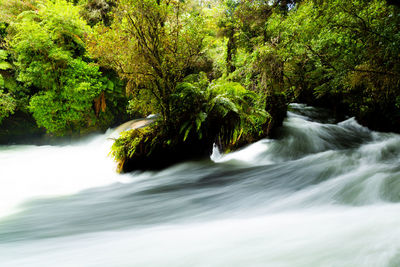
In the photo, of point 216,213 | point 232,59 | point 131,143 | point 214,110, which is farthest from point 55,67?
point 216,213

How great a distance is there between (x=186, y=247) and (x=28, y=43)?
11007 millimetres

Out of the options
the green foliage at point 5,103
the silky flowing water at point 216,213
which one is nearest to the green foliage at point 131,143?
the silky flowing water at point 216,213

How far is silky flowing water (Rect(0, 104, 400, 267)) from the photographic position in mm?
1808

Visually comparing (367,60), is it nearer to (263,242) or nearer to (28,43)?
(263,242)

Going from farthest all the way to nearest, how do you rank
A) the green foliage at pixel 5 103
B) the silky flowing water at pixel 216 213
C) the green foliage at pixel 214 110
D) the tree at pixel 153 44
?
1. the green foliage at pixel 5 103
2. the green foliage at pixel 214 110
3. the tree at pixel 153 44
4. the silky flowing water at pixel 216 213

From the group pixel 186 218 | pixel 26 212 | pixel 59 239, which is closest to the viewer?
pixel 59 239

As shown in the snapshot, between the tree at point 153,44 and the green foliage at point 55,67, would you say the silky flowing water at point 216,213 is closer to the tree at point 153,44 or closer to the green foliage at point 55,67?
the tree at point 153,44

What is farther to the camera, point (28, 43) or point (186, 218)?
point (28, 43)

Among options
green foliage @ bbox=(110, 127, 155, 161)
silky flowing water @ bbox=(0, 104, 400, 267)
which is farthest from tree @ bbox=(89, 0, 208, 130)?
silky flowing water @ bbox=(0, 104, 400, 267)

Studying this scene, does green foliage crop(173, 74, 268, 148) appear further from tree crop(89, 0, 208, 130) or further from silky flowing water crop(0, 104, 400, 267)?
silky flowing water crop(0, 104, 400, 267)

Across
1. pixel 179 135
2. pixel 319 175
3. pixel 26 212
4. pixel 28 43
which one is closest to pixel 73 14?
pixel 28 43

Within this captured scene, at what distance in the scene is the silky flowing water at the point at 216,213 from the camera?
1808mm

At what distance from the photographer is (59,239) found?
241 cm

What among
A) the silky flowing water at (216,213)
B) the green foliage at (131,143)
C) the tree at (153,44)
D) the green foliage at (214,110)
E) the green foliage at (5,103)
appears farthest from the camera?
the green foliage at (5,103)
